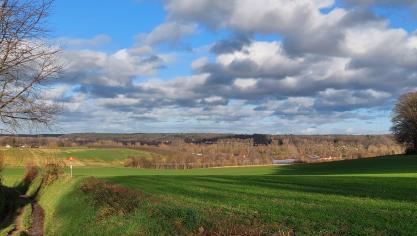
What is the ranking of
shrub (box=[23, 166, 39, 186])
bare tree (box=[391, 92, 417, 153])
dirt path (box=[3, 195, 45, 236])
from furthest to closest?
bare tree (box=[391, 92, 417, 153])
shrub (box=[23, 166, 39, 186])
dirt path (box=[3, 195, 45, 236])

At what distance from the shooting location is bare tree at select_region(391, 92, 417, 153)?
107 metres

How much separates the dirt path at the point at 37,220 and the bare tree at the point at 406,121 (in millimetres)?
85646

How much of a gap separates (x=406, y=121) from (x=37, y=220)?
9259 centimetres

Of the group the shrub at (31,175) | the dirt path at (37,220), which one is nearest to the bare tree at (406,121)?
the shrub at (31,175)

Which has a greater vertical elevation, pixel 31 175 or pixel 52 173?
pixel 52 173

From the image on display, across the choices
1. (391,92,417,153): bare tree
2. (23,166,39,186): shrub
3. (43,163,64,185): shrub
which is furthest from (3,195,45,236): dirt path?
(391,92,417,153): bare tree

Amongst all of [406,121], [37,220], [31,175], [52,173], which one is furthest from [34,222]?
[406,121]

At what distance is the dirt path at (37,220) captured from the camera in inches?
1206

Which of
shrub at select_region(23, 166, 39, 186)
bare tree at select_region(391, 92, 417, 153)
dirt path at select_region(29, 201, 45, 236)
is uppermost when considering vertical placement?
bare tree at select_region(391, 92, 417, 153)

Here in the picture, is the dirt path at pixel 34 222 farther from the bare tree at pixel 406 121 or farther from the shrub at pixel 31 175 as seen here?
the bare tree at pixel 406 121

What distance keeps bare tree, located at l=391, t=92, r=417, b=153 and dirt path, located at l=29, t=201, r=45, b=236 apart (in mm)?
85646

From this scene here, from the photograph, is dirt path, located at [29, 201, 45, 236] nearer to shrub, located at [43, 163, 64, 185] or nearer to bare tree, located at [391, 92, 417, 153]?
shrub, located at [43, 163, 64, 185]

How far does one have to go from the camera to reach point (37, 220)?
35906mm

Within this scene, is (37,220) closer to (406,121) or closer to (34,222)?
(34,222)
